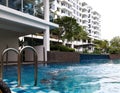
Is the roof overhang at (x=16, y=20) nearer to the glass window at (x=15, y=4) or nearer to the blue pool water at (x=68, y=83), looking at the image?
the glass window at (x=15, y=4)

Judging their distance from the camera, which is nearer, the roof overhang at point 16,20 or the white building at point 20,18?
the roof overhang at point 16,20

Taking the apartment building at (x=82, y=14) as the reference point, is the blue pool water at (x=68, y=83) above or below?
below

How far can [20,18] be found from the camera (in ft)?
54.9

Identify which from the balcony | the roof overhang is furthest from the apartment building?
the roof overhang

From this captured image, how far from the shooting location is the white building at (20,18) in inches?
616

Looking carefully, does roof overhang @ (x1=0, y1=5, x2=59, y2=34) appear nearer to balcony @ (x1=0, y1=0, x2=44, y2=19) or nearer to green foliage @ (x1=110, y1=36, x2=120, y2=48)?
balcony @ (x1=0, y1=0, x2=44, y2=19)

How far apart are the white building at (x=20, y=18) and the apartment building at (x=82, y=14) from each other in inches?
1564

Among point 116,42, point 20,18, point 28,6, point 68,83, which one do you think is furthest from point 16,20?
point 116,42

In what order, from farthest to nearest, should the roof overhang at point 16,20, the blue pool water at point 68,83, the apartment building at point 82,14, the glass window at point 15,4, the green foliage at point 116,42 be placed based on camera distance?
1. the green foliage at point 116,42
2. the apartment building at point 82,14
3. the glass window at point 15,4
4. the roof overhang at point 16,20
5. the blue pool water at point 68,83

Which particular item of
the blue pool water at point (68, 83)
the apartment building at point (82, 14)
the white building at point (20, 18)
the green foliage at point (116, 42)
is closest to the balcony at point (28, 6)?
the white building at point (20, 18)

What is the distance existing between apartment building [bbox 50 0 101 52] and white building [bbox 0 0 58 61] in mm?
39733

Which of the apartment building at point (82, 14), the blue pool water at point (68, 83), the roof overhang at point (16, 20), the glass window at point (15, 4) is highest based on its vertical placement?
the apartment building at point (82, 14)

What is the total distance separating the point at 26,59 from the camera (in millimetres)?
23719

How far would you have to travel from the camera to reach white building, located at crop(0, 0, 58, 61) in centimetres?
1564
